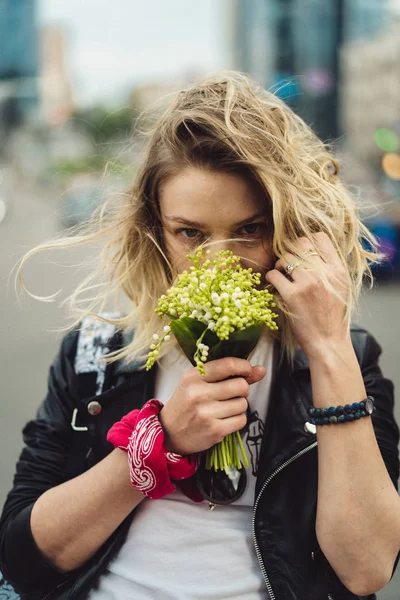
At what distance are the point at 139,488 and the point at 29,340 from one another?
832 centimetres

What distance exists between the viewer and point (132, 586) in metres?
1.83

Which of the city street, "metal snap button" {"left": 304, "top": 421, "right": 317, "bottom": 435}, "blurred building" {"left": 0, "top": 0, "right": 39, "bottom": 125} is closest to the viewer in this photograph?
"metal snap button" {"left": 304, "top": 421, "right": 317, "bottom": 435}

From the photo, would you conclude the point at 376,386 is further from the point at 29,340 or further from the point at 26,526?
the point at 29,340

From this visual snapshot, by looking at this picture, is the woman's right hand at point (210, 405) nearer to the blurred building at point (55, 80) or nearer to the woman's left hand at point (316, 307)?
the woman's left hand at point (316, 307)

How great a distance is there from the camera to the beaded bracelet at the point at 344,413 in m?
1.73

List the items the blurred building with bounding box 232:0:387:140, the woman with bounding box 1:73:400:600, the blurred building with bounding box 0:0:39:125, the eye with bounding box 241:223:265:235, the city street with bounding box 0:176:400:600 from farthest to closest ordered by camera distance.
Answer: the blurred building with bounding box 0:0:39:125
the blurred building with bounding box 232:0:387:140
the city street with bounding box 0:176:400:600
the eye with bounding box 241:223:265:235
the woman with bounding box 1:73:400:600

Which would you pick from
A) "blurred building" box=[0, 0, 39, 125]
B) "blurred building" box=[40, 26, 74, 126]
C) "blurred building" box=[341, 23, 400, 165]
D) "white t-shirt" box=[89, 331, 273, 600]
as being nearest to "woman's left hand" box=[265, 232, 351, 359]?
"white t-shirt" box=[89, 331, 273, 600]

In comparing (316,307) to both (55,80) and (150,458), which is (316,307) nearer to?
(150,458)

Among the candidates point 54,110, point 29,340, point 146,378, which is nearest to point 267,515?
point 146,378

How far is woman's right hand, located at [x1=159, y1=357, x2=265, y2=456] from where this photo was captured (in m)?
1.69

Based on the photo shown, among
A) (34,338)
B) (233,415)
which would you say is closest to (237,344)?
(233,415)

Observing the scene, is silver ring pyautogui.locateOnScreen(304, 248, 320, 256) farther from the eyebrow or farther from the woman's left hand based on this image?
the eyebrow

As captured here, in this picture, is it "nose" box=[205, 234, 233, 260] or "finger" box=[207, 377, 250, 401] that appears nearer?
"finger" box=[207, 377, 250, 401]

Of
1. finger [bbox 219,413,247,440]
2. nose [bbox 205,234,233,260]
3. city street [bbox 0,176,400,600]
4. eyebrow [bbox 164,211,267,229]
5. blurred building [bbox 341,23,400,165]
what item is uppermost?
eyebrow [bbox 164,211,267,229]
